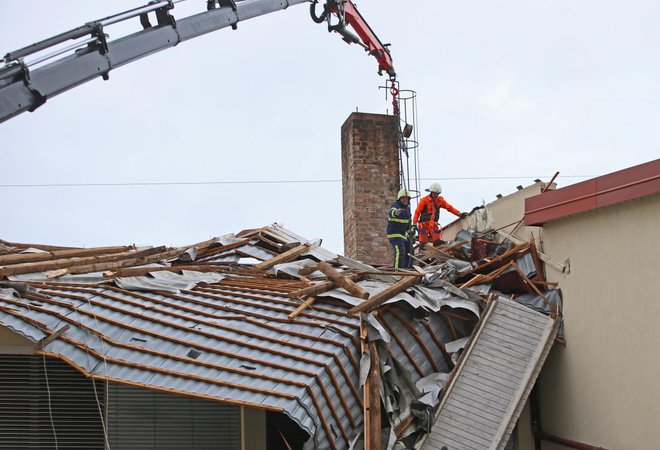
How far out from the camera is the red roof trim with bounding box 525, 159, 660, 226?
26.2 ft

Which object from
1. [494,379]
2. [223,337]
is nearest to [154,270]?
[223,337]

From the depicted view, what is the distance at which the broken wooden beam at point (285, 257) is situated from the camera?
1132 centimetres

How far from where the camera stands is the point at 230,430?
29.2ft

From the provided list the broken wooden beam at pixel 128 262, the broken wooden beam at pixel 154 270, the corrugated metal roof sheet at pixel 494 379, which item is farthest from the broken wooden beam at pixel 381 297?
the broken wooden beam at pixel 128 262

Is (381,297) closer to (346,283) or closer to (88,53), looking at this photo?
(346,283)

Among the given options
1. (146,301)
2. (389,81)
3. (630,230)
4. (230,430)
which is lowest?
(230,430)

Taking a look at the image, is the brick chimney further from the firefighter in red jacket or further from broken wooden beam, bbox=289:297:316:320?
broken wooden beam, bbox=289:297:316:320

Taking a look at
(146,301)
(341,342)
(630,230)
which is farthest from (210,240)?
(630,230)

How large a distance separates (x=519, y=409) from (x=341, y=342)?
86.6 inches

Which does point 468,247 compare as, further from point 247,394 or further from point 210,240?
point 247,394

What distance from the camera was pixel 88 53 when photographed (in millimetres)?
9273

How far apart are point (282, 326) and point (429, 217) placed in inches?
246

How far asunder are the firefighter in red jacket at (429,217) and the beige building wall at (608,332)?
4046mm

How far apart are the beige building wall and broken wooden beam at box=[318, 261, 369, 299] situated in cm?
268
